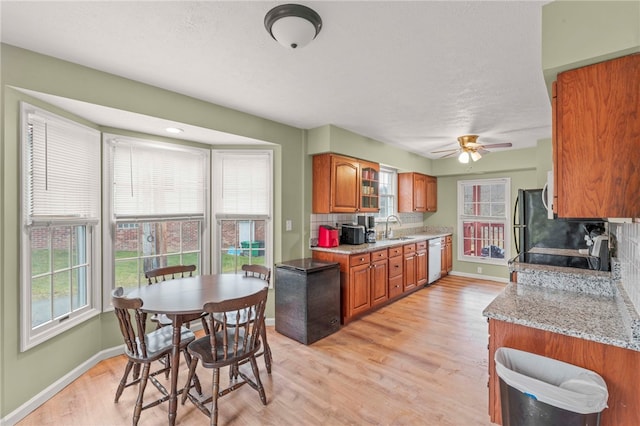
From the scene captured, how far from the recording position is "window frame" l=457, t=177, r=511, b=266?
5.56 metres

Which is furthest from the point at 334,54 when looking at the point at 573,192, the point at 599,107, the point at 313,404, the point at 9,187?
the point at 313,404

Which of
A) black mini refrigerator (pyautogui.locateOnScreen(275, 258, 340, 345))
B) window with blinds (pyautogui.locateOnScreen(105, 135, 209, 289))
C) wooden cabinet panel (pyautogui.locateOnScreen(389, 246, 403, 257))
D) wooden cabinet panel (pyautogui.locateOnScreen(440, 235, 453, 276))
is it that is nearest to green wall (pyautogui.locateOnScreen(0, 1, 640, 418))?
black mini refrigerator (pyautogui.locateOnScreen(275, 258, 340, 345))

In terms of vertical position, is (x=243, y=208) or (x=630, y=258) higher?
(x=243, y=208)

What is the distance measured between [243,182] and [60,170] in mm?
1712

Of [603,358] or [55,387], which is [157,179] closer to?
[55,387]

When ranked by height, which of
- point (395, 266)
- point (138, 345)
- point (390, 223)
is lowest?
point (138, 345)

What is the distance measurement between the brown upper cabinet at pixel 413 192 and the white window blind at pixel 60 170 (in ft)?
15.8

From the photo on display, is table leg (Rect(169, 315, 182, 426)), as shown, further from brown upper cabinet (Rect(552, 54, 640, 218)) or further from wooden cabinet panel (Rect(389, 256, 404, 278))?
wooden cabinet panel (Rect(389, 256, 404, 278))

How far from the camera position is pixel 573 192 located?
1.47 meters

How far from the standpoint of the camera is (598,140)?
1.40m

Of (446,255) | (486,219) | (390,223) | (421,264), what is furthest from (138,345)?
(486,219)

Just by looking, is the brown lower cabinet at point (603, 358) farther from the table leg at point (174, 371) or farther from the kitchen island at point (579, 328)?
the table leg at point (174, 371)

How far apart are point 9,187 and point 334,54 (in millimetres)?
2355

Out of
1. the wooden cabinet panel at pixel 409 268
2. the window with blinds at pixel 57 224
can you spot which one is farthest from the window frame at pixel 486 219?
the window with blinds at pixel 57 224
